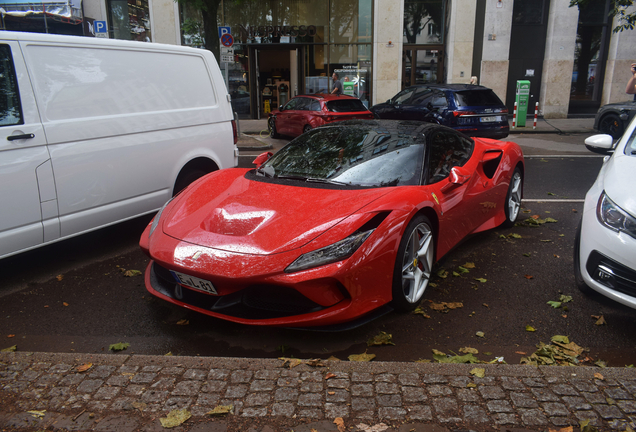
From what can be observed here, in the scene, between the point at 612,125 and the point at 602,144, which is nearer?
the point at 602,144

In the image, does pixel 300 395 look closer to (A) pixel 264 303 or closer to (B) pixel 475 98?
(A) pixel 264 303

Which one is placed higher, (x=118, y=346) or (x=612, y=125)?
(x=612, y=125)

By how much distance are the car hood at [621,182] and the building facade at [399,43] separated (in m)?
16.7

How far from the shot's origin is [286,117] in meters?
15.1

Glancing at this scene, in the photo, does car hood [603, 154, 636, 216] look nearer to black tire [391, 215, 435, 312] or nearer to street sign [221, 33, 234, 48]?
black tire [391, 215, 435, 312]

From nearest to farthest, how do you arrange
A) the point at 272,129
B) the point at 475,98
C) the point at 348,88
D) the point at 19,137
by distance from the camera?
the point at 19,137
the point at 475,98
the point at 272,129
the point at 348,88

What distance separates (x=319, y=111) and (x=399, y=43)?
27.5 feet

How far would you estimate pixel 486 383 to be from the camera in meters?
2.74

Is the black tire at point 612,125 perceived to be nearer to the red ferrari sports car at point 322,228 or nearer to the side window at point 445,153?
the side window at point 445,153

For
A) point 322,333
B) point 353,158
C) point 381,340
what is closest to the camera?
point 381,340

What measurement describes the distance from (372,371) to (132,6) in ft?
70.3

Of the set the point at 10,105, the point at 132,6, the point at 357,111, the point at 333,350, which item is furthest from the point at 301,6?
the point at 333,350

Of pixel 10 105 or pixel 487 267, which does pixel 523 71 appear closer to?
pixel 487 267

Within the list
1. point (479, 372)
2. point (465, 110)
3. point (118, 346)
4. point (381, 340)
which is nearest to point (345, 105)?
point (465, 110)
